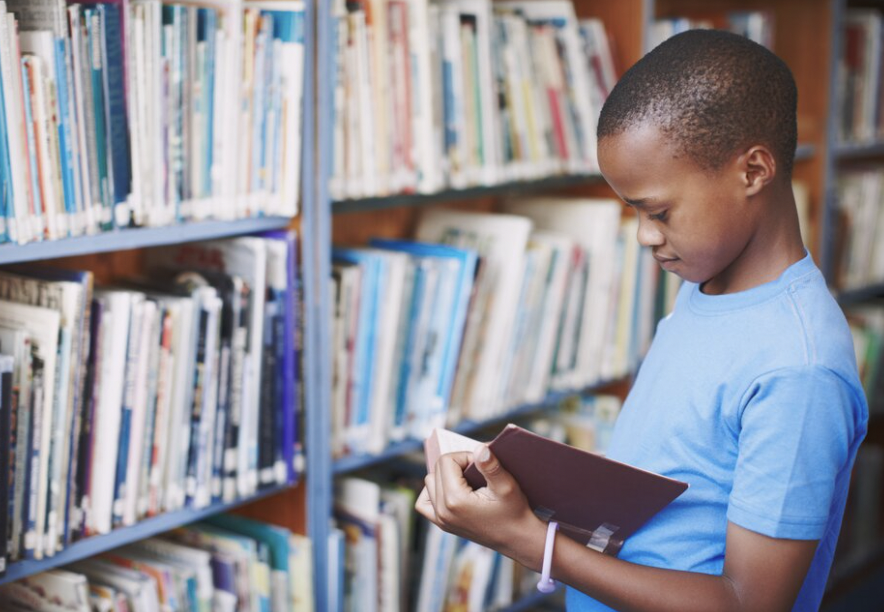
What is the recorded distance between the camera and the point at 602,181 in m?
2.19

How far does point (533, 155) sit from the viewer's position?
196 centimetres

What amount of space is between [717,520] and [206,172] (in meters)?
0.87

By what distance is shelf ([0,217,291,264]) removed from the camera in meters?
1.23

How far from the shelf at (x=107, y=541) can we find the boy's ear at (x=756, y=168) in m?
0.93

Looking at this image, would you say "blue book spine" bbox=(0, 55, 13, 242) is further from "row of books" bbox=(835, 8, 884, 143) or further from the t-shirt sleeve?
"row of books" bbox=(835, 8, 884, 143)

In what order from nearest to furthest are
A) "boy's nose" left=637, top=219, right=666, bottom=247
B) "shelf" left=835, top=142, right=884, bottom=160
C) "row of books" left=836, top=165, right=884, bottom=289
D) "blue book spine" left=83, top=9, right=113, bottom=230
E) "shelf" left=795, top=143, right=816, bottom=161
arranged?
"boy's nose" left=637, top=219, right=666, bottom=247
"blue book spine" left=83, top=9, right=113, bottom=230
"shelf" left=795, top=143, right=816, bottom=161
"shelf" left=835, top=142, right=884, bottom=160
"row of books" left=836, top=165, right=884, bottom=289

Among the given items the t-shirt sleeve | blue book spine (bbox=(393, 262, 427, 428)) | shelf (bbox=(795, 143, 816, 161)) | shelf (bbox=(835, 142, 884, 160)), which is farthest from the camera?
shelf (bbox=(835, 142, 884, 160))

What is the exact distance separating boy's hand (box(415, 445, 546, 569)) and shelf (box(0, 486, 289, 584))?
1.77 ft

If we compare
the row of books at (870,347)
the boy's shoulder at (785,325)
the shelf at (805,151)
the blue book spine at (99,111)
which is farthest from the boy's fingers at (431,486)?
the row of books at (870,347)

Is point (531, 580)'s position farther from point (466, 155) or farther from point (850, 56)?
point (850, 56)

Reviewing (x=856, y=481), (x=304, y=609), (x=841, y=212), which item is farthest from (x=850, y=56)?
(x=304, y=609)

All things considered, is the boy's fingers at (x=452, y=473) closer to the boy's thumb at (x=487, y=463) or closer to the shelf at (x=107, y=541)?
the boy's thumb at (x=487, y=463)

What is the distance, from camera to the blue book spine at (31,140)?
47.7 inches

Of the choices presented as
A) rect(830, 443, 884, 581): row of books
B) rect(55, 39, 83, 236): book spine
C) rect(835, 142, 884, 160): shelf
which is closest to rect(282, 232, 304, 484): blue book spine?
rect(55, 39, 83, 236): book spine
